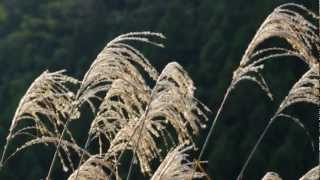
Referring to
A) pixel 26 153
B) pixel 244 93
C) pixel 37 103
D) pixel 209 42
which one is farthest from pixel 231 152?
pixel 37 103

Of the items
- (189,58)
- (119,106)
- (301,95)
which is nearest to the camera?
(301,95)

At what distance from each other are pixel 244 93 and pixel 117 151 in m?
18.7

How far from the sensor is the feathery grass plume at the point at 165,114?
8.25 ft

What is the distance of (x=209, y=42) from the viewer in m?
23.9

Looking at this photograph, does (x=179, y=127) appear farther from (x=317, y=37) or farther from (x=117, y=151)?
(x=317, y=37)

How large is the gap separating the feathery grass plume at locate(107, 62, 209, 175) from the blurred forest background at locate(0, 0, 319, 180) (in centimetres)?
1357

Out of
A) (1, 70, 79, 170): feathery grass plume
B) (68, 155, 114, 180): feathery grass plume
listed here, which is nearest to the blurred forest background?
(1, 70, 79, 170): feathery grass plume

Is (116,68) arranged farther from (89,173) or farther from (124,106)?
(89,173)

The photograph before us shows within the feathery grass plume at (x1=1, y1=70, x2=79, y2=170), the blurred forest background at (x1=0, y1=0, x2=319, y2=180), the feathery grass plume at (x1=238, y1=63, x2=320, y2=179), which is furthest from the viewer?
the blurred forest background at (x1=0, y1=0, x2=319, y2=180)

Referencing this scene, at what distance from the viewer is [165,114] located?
2518 mm

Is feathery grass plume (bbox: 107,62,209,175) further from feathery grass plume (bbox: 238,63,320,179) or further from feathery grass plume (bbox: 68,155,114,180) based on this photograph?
feathery grass plume (bbox: 238,63,320,179)

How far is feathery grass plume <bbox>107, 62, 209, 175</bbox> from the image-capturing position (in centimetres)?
251

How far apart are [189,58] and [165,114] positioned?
2174 centimetres

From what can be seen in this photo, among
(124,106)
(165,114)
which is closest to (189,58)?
(124,106)
